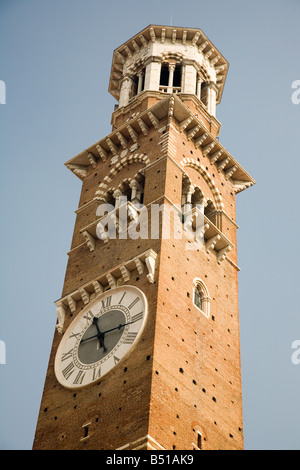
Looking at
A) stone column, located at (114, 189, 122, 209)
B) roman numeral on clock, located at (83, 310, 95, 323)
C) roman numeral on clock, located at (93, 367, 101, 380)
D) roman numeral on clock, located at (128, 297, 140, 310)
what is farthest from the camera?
stone column, located at (114, 189, 122, 209)

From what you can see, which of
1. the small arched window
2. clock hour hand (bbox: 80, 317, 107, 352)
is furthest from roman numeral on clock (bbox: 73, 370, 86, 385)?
the small arched window

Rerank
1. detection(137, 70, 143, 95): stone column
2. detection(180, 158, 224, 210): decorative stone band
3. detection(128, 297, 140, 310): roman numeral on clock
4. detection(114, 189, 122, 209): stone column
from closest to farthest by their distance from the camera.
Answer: detection(128, 297, 140, 310): roman numeral on clock < detection(114, 189, 122, 209): stone column < detection(180, 158, 224, 210): decorative stone band < detection(137, 70, 143, 95): stone column

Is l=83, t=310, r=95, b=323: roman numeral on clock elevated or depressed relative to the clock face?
elevated

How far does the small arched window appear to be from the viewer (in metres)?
26.8

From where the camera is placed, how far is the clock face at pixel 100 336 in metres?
24.4

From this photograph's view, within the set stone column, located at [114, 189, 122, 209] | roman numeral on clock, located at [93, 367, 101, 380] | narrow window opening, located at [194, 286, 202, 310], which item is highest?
stone column, located at [114, 189, 122, 209]

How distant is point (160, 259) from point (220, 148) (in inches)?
322

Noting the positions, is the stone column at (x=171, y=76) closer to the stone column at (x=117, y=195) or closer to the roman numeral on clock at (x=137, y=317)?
the stone column at (x=117, y=195)

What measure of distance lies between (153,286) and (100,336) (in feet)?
7.00

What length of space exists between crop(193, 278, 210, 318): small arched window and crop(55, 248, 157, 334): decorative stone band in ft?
6.55

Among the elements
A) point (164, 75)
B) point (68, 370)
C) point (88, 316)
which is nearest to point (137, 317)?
point (88, 316)

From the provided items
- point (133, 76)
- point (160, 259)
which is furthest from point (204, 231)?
point (133, 76)

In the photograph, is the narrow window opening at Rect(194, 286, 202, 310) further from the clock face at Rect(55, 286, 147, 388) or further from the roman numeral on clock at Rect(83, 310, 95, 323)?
the roman numeral on clock at Rect(83, 310, 95, 323)

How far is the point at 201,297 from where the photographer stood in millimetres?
27391
